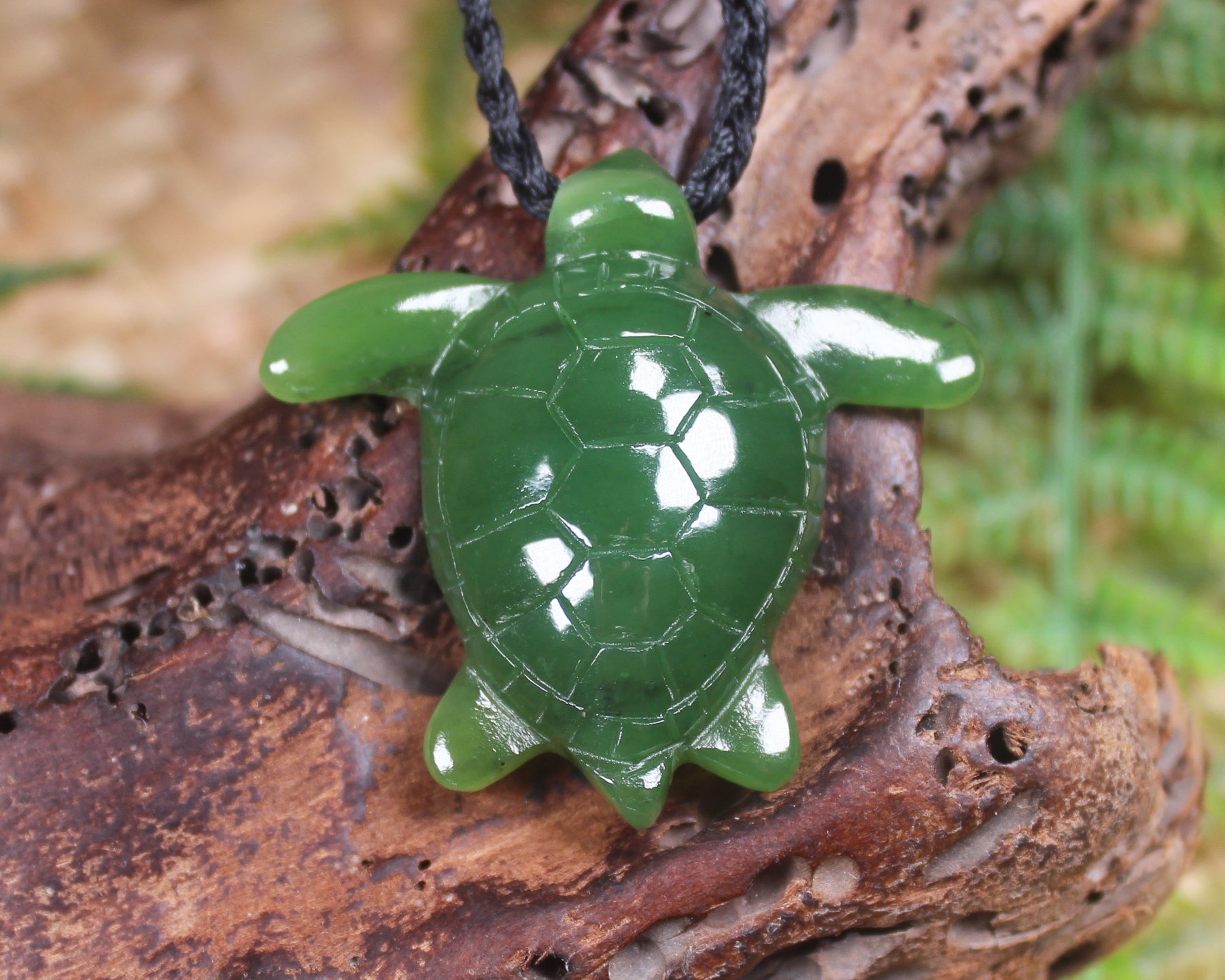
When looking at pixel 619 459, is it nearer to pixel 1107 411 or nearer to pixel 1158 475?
pixel 1158 475

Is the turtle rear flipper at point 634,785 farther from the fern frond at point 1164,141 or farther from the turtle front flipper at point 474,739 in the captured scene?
the fern frond at point 1164,141

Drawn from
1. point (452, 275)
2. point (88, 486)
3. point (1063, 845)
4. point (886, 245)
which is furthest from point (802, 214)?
point (88, 486)

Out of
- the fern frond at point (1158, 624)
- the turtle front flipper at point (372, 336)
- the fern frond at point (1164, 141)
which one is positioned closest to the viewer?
the turtle front flipper at point (372, 336)

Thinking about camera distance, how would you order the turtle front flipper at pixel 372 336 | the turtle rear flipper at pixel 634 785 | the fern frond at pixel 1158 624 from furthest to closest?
the fern frond at pixel 1158 624, the turtle front flipper at pixel 372 336, the turtle rear flipper at pixel 634 785

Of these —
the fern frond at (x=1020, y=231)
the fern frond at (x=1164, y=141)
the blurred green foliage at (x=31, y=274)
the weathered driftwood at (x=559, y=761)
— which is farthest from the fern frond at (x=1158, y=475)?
the blurred green foliage at (x=31, y=274)

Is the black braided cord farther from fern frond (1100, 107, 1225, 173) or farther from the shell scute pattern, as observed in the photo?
fern frond (1100, 107, 1225, 173)

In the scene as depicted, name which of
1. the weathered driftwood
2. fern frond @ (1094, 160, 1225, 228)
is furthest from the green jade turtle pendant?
fern frond @ (1094, 160, 1225, 228)

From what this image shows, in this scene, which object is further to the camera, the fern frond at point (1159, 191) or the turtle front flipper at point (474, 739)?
the fern frond at point (1159, 191)
